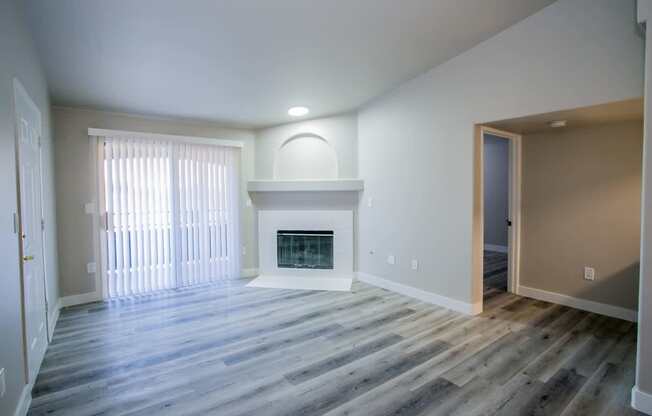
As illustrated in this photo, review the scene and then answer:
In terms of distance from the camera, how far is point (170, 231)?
4602 millimetres

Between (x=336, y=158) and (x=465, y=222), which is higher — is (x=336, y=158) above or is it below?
above

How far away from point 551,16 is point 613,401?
2931 mm

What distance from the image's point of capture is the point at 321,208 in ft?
16.7

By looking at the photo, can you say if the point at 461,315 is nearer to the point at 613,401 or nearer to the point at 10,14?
the point at 613,401

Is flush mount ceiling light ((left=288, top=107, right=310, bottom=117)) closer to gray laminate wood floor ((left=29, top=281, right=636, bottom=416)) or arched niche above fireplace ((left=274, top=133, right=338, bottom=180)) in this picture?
arched niche above fireplace ((left=274, top=133, right=338, bottom=180))

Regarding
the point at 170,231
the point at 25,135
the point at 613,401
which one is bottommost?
the point at 613,401

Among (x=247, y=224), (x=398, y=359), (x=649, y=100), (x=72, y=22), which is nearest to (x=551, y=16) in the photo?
(x=649, y=100)

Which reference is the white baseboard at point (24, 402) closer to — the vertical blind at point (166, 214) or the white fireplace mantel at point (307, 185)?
the vertical blind at point (166, 214)

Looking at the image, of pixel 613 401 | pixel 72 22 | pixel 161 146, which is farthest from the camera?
pixel 161 146

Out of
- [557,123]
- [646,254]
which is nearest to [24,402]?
[646,254]

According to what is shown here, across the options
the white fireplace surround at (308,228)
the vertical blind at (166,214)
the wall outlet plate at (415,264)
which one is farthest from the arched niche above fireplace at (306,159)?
the wall outlet plate at (415,264)

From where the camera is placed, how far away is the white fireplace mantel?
191 inches

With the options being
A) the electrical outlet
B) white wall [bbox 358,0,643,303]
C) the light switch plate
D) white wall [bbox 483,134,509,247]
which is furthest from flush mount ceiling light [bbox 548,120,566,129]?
the light switch plate

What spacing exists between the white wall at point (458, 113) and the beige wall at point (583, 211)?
1155 mm
